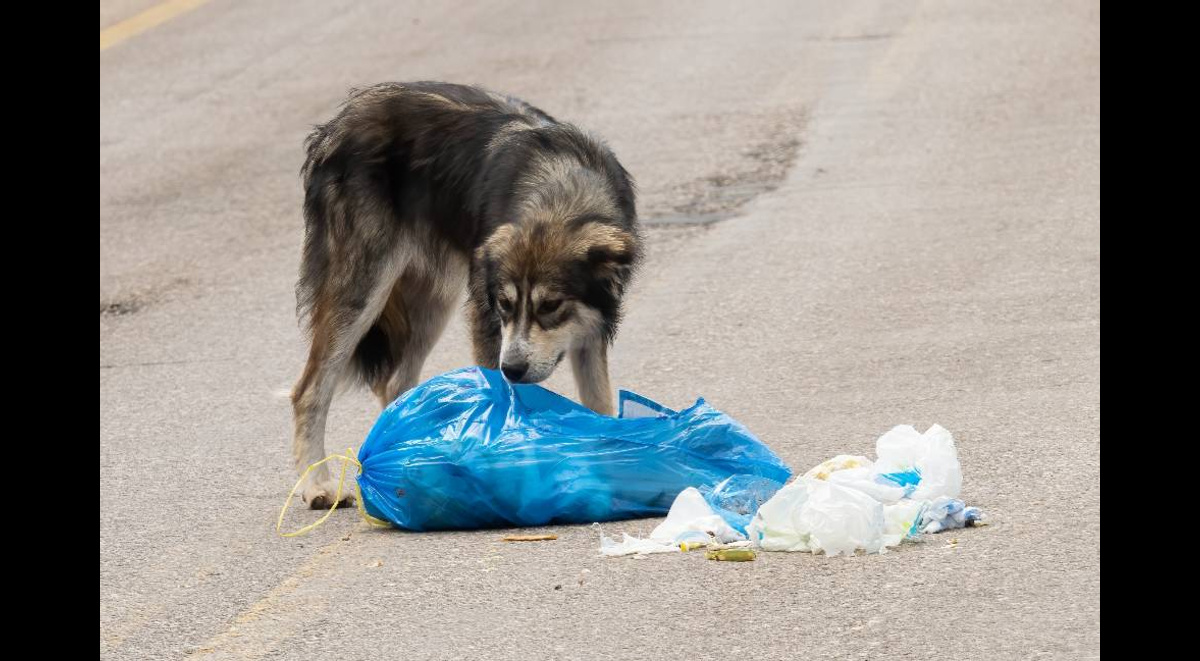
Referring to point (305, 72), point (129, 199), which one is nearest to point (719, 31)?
point (305, 72)

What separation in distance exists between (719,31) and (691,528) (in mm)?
13097

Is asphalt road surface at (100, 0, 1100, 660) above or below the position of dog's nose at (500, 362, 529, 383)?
below

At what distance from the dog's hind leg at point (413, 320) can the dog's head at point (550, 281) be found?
922mm

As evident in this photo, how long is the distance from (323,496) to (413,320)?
4.02 feet

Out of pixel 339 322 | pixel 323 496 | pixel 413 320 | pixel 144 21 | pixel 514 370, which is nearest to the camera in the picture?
pixel 514 370

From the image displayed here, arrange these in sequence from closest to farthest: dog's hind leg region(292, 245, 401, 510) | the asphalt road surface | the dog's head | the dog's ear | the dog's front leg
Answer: the asphalt road surface, the dog's head, the dog's ear, the dog's front leg, dog's hind leg region(292, 245, 401, 510)

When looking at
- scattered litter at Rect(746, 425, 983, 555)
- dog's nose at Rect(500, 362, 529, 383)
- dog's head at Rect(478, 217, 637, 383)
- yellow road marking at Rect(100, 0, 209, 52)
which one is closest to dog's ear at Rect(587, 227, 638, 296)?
dog's head at Rect(478, 217, 637, 383)

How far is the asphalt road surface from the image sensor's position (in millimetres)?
5117

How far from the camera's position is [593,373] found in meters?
6.99

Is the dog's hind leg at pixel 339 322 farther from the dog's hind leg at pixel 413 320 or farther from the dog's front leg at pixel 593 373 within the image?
the dog's front leg at pixel 593 373

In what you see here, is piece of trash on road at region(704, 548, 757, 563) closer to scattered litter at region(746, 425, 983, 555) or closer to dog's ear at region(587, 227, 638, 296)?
scattered litter at region(746, 425, 983, 555)

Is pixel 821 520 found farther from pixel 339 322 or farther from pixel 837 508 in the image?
pixel 339 322

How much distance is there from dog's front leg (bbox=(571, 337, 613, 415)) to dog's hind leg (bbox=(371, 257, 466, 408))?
78 centimetres

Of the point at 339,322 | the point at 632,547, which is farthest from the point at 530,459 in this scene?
the point at 339,322
